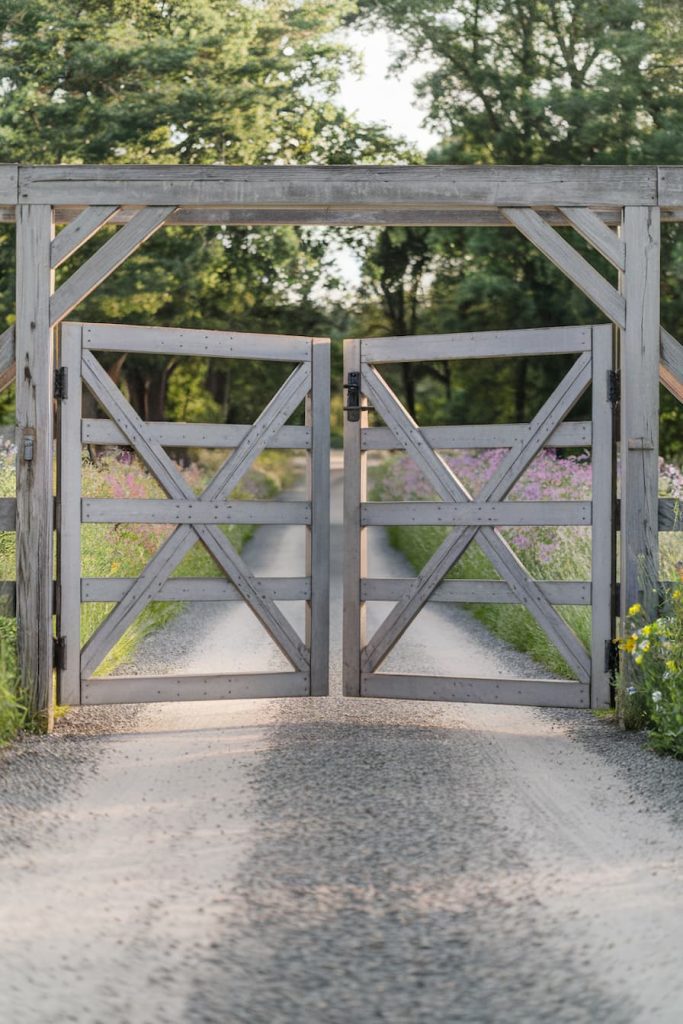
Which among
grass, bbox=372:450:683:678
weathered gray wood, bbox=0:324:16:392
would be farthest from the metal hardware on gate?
grass, bbox=372:450:683:678

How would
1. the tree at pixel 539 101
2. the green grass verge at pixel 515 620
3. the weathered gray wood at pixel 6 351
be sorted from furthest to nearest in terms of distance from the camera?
the tree at pixel 539 101, the green grass verge at pixel 515 620, the weathered gray wood at pixel 6 351

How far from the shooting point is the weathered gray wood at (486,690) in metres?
7.24

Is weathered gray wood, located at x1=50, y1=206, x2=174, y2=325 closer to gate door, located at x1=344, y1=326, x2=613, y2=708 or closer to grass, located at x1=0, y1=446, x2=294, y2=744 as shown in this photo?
gate door, located at x1=344, y1=326, x2=613, y2=708

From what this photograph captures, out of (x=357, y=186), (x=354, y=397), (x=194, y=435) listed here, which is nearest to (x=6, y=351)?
(x=194, y=435)

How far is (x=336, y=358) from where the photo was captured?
1387 inches

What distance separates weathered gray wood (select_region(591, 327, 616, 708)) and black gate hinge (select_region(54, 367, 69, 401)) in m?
3.11

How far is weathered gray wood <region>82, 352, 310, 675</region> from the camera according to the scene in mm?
7199

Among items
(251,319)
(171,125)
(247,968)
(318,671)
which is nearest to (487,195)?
(318,671)

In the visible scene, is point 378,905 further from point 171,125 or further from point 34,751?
point 171,125

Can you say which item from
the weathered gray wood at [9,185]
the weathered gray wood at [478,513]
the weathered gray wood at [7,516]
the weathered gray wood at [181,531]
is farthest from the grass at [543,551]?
the weathered gray wood at [9,185]

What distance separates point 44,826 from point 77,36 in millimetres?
19886

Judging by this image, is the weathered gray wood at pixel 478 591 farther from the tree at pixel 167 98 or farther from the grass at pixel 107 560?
the tree at pixel 167 98

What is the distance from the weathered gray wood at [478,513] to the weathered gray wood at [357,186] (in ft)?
5.84

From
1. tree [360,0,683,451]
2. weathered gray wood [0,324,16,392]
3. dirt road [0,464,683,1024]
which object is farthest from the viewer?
tree [360,0,683,451]
